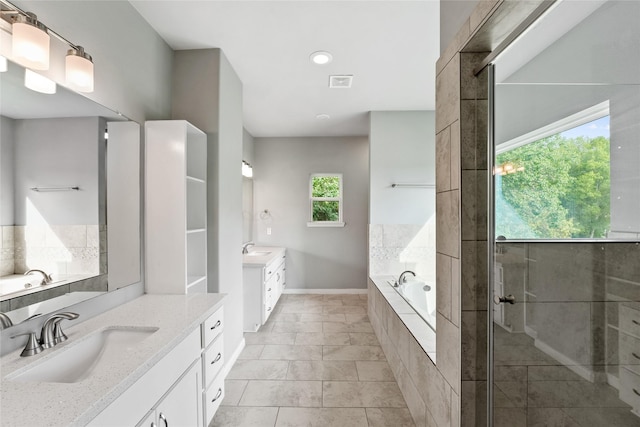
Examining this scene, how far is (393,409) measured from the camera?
2.05 metres

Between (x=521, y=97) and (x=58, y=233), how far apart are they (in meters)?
2.17

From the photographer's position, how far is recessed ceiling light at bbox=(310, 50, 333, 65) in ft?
7.88

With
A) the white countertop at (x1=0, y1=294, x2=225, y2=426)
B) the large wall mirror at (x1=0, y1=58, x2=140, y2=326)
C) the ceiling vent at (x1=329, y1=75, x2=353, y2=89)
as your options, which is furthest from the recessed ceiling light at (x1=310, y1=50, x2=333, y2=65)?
the white countertop at (x1=0, y1=294, x2=225, y2=426)

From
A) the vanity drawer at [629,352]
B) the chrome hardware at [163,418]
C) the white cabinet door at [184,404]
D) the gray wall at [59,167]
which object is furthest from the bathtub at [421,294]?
the gray wall at [59,167]

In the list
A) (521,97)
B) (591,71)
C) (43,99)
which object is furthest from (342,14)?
(43,99)

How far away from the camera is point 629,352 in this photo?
0.81m

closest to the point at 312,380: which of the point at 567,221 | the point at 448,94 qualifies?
the point at 567,221

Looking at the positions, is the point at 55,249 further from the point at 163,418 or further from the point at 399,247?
the point at 399,247

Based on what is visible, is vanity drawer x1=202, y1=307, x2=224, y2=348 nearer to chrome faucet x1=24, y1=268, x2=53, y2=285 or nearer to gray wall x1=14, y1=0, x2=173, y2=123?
chrome faucet x1=24, y1=268, x2=53, y2=285

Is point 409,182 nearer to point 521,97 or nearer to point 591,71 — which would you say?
point 521,97

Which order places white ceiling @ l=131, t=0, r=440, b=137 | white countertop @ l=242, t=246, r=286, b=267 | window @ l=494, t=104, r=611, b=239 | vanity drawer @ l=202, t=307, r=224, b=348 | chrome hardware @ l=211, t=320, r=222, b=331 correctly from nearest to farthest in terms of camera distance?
1. window @ l=494, t=104, r=611, b=239
2. vanity drawer @ l=202, t=307, r=224, b=348
3. chrome hardware @ l=211, t=320, r=222, b=331
4. white ceiling @ l=131, t=0, r=440, b=137
5. white countertop @ l=242, t=246, r=286, b=267

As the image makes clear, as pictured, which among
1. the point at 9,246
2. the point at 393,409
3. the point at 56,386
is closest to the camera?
the point at 56,386

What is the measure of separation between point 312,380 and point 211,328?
3.79 ft

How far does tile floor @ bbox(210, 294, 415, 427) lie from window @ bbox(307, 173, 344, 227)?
6.23 feet
